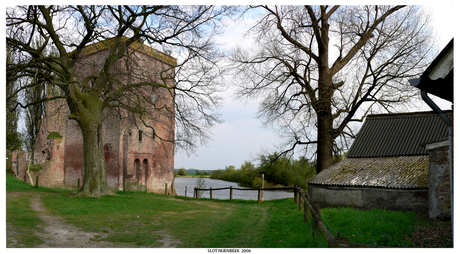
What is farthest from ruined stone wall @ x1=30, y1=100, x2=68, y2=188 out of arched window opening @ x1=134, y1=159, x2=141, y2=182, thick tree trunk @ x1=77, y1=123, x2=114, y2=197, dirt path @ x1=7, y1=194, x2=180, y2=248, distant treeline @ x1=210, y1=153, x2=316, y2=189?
dirt path @ x1=7, y1=194, x2=180, y2=248

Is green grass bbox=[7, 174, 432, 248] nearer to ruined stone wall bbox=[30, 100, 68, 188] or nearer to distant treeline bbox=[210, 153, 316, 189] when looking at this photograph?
distant treeline bbox=[210, 153, 316, 189]

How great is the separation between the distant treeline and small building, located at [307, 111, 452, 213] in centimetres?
425

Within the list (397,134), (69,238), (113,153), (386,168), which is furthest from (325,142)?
(113,153)

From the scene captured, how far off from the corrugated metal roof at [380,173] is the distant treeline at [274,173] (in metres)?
4.62

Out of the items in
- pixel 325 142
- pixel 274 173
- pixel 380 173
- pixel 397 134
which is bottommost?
pixel 274 173

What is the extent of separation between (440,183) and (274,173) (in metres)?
17.1

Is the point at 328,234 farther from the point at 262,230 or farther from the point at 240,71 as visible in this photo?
the point at 240,71

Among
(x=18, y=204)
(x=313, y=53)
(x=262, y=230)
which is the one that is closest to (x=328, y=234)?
(x=262, y=230)

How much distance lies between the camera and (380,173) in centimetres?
1162

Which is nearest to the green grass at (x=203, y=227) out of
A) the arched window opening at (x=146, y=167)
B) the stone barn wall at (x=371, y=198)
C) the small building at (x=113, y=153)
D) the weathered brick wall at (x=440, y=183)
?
the weathered brick wall at (x=440, y=183)

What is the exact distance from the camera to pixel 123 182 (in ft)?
82.2

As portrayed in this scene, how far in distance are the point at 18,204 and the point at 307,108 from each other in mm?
12557

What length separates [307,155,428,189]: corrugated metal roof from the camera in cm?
1050

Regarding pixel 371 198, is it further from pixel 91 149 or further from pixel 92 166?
pixel 91 149
